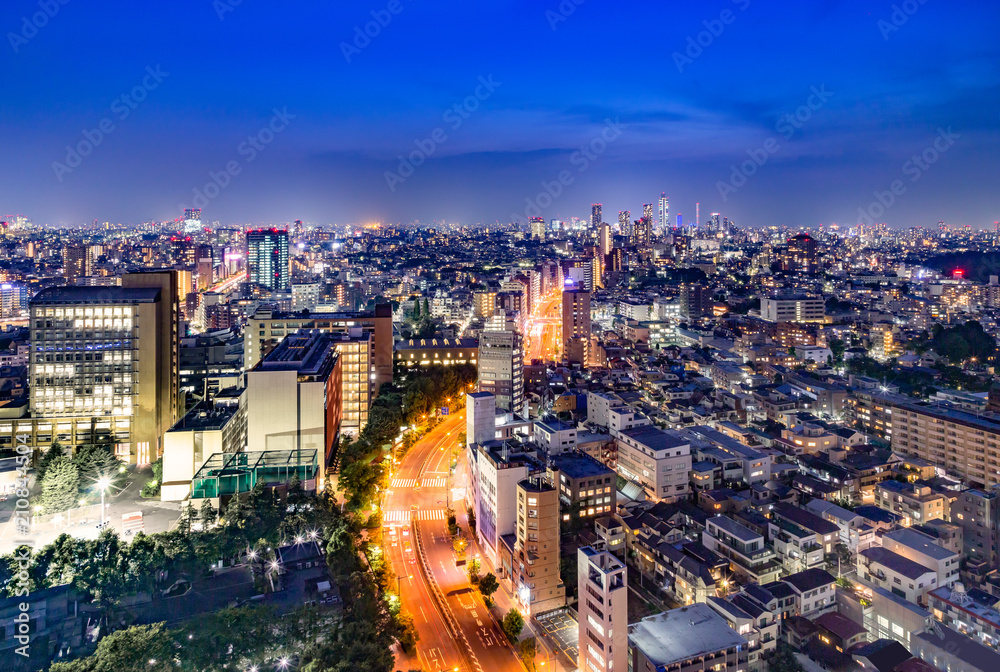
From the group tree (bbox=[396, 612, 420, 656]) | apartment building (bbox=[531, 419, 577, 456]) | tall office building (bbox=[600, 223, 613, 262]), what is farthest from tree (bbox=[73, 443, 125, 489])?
tall office building (bbox=[600, 223, 613, 262])

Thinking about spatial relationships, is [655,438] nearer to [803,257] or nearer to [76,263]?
[76,263]

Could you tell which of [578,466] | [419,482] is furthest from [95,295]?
[578,466]

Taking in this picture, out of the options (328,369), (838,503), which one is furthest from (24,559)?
(838,503)

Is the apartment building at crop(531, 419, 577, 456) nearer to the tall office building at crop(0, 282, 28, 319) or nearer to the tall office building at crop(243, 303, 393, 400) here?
the tall office building at crop(243, 303, 393, 400)

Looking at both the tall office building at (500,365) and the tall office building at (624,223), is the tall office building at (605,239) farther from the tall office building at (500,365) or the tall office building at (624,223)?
the tall office building at (500,365)

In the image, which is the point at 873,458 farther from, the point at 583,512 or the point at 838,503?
the point at 583,512

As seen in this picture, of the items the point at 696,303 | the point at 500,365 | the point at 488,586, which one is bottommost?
the point at 488,586
